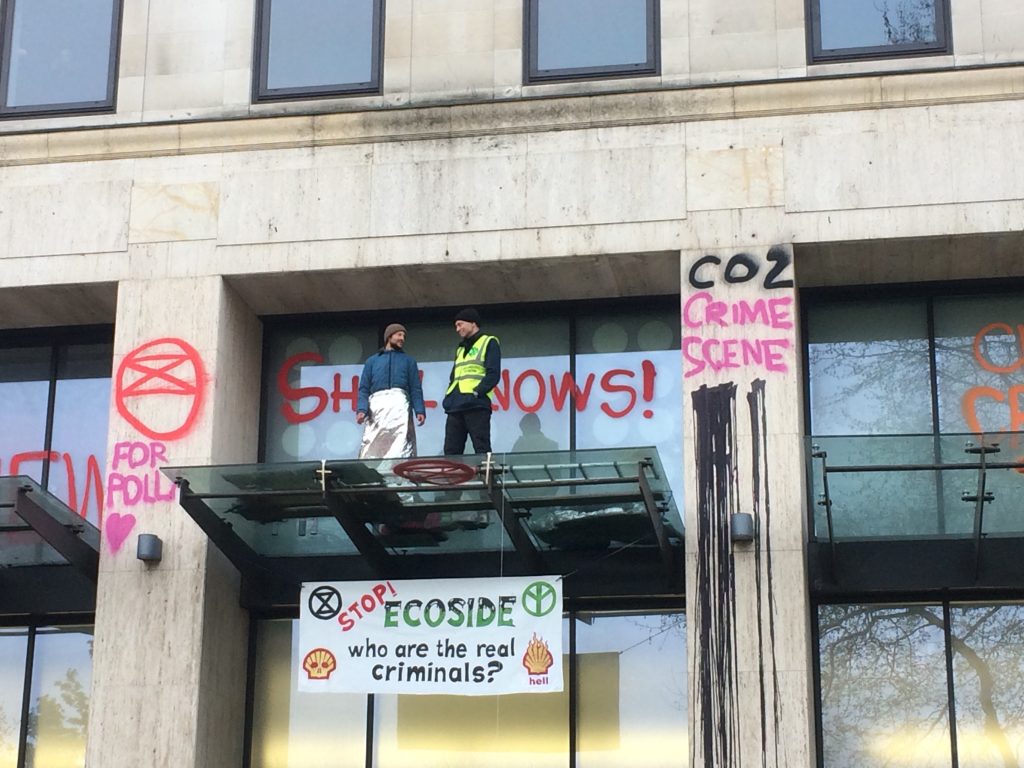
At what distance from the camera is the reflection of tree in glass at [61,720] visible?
17.4m

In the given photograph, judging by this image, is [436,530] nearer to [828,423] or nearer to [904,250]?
[828,423]

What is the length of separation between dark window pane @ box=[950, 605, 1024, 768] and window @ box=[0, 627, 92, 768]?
28.7ft

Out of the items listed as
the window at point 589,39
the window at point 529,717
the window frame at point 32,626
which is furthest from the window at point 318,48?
the window at point 529,717

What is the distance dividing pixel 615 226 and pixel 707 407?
2080 millimetres

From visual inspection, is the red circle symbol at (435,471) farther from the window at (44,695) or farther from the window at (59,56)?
the window at (59,56)

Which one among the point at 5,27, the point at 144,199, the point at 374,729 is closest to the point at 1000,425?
the point at 374,729

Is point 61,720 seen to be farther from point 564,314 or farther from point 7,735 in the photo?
point 564,314

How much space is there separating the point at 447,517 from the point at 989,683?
210 inches

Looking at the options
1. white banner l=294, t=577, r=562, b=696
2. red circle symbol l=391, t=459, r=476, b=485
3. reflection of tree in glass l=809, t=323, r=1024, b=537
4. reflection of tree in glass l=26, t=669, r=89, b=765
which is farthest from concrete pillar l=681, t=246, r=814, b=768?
reflection of tree in glass l=26, t=669, r=89, b=765

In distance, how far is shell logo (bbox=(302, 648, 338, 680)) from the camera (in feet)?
53.1

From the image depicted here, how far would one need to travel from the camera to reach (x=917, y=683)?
16031 mm

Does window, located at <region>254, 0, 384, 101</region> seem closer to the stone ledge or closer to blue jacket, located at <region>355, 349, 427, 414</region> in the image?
the stone ledge

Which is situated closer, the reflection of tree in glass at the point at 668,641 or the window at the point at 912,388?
the window at the point at 912,388

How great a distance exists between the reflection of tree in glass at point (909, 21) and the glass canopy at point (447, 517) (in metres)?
5.21
